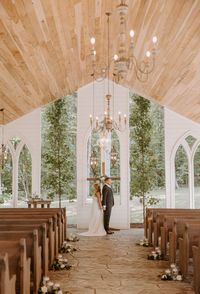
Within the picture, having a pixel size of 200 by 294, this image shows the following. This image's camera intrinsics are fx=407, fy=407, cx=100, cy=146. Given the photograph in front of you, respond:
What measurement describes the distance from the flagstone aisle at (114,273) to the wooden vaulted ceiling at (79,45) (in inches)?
150

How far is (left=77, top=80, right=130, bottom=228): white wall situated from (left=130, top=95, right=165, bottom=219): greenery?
432mm

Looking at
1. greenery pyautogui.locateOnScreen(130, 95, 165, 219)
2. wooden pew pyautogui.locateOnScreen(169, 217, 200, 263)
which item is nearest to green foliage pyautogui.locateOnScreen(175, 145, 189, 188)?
greenery pyautogui.locateOnScreen(130, 95, 165, 219)

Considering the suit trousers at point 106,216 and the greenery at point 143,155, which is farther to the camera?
the greenery at point 143,155

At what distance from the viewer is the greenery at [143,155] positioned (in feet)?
40.9

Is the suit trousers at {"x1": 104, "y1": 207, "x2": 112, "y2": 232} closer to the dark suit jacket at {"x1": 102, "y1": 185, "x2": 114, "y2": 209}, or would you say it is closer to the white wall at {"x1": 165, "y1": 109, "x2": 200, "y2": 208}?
the dark suit jacket at {"x1": 102, "y1": 185, "x2": 114, "y2": 209}

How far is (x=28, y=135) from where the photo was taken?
12336 millimetres

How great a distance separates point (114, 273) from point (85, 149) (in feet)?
21.3

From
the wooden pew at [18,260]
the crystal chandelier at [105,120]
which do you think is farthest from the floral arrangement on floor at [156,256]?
the wooden pew at [18,260]

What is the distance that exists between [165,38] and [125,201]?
230 inches

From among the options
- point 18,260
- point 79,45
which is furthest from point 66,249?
point 79,45

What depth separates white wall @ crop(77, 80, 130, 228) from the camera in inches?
472

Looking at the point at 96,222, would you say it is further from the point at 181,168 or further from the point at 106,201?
the point at 181,168

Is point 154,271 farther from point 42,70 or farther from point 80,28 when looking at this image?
point 42,70

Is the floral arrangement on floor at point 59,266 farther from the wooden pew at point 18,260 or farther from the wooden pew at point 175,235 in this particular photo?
the wooden pew at point 18,260
